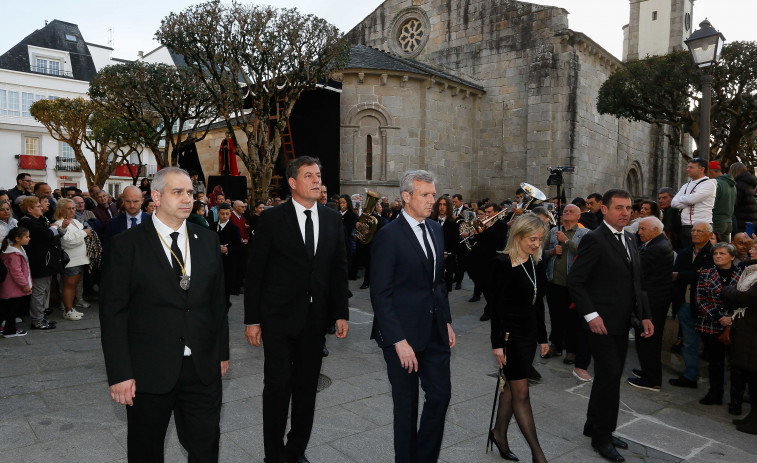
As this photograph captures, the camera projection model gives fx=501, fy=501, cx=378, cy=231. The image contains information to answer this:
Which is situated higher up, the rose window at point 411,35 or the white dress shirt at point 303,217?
the rose window at point 411,35

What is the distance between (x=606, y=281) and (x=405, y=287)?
1.94m

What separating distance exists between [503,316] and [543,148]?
2145cm

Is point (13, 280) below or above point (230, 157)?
below

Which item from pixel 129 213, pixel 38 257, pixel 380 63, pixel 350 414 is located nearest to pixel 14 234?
pixel 38 257

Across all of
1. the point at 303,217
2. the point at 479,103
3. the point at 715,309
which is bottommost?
the point at 715,309

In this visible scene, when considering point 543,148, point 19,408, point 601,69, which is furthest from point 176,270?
point 601,69

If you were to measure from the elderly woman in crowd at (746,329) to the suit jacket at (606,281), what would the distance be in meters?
1.33

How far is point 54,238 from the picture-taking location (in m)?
7.73

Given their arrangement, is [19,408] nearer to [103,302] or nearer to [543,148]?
[103,302]

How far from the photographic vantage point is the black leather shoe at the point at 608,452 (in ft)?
13.0

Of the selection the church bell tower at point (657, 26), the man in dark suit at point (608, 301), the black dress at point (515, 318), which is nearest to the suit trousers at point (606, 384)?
the man in dark suit at point (608, 301)

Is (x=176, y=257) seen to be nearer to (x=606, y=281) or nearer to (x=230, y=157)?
(x=606, y=281)

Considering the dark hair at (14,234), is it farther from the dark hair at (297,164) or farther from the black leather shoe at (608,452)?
the black leather shoe at (608,452)

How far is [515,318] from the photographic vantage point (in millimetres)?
3830
